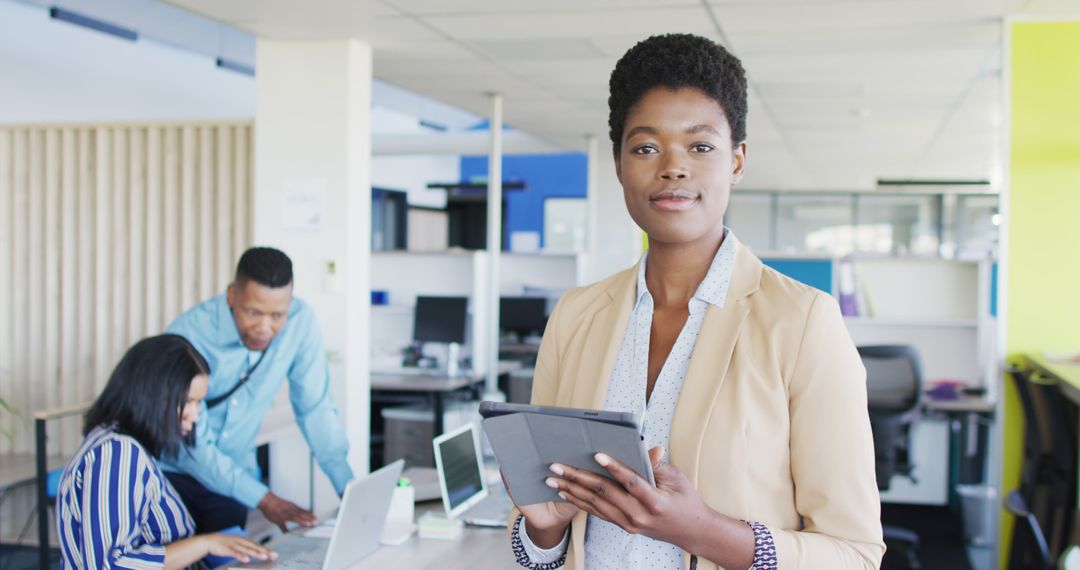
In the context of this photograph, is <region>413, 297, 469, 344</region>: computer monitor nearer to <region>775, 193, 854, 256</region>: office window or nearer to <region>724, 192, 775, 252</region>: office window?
<region>724, 192, 775, 252</region>: office window

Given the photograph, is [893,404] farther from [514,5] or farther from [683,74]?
[683,74]

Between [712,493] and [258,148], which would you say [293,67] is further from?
[712,493]

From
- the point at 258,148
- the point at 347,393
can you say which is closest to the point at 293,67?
the point at 258,148

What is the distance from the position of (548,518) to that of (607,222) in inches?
365

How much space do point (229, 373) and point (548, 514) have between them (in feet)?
8.51

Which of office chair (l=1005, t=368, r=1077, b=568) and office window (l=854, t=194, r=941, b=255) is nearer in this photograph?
office chair (l=1005, t=368, r=1077, b=568)

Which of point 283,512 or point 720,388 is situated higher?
point 720,388

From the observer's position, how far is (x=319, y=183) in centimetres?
522

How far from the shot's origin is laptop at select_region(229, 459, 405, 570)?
2.50 m

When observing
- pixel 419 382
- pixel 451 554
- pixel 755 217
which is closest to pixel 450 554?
pixel 451 554

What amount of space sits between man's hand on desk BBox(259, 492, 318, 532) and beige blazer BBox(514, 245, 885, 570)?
6.81 feet

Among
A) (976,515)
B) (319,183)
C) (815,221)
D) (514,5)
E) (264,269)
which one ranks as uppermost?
(514,5)

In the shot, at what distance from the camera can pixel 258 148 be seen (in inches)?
208

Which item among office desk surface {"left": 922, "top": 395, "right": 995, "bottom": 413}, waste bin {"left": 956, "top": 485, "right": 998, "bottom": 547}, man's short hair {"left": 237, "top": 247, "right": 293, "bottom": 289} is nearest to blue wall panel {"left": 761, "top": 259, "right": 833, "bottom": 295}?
office desk surface {"left": 922, "top": 395, "right": 995, "bottom": 413}
